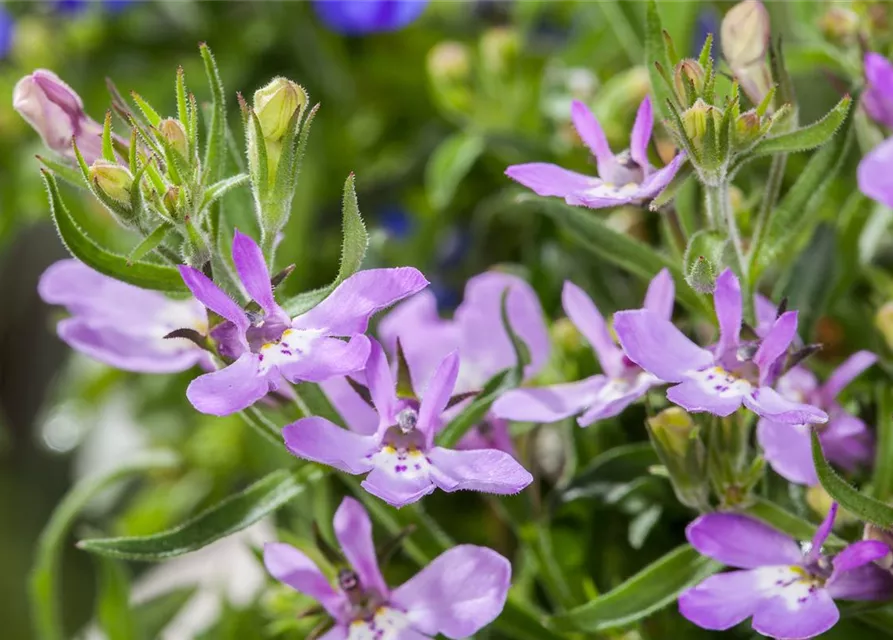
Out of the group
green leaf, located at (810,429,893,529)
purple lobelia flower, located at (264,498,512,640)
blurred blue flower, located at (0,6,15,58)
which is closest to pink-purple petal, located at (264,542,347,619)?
purple lobelia flower, located at (264,498,512,640)

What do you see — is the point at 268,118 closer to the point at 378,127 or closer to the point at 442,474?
the point at 442,474

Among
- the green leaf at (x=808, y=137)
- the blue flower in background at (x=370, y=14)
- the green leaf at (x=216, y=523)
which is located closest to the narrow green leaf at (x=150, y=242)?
the green leaf at (x=216, y=523)

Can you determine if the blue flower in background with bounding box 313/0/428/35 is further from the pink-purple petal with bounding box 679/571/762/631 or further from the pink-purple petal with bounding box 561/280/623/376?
the pink-purple petal with bounding box 679/571/762/631

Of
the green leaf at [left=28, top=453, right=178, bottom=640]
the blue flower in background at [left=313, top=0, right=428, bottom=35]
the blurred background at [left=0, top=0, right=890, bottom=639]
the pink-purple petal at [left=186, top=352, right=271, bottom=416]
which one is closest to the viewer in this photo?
the pink-purple petal at [left=186, top=352, right=271, bottom=416]

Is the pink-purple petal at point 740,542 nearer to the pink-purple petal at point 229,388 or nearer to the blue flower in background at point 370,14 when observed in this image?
the pink-purple petal at point 229,388

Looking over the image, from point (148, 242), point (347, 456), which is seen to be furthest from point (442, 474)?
point (148, 242)

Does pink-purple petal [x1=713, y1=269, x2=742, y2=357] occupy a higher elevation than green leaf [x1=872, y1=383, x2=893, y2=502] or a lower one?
higher
